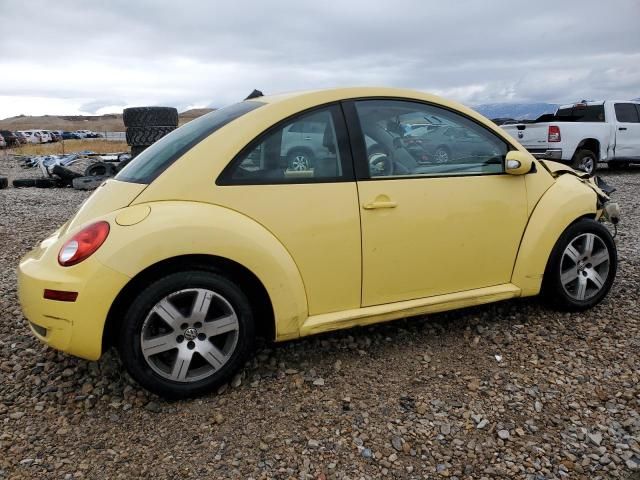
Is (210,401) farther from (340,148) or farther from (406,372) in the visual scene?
(340,148)

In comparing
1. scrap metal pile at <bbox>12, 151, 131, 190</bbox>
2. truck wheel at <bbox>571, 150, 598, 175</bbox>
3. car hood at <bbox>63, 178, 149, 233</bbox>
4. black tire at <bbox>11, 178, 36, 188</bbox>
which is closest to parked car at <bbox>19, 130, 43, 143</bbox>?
scrap metal pile at <bbox>12, 151, 131, 190</bbox>

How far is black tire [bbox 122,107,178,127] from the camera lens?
10.0 metres

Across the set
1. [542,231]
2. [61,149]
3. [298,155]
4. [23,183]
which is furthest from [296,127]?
[61,149]

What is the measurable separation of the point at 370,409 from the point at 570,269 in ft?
6.45

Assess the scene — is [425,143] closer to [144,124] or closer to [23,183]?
[144,124]

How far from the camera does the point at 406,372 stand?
305cm

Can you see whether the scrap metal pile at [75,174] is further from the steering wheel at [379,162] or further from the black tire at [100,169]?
the steering wheel at [379,162]

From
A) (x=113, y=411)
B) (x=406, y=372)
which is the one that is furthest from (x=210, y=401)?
(x=406, y=372)

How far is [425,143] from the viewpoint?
3283mm

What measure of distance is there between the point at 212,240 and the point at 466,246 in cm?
162

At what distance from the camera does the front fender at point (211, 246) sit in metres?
2.50

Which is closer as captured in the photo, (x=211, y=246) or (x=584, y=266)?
(x=211, y=246)

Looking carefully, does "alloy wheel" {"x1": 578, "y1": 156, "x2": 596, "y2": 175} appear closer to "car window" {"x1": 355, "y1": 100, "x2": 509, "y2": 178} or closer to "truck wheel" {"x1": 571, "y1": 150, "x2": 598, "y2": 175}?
"truck wheel" {"x1": 571, "y1": 150, "x2": 598, "y2": 175}

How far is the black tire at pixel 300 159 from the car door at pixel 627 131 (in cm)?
1233
